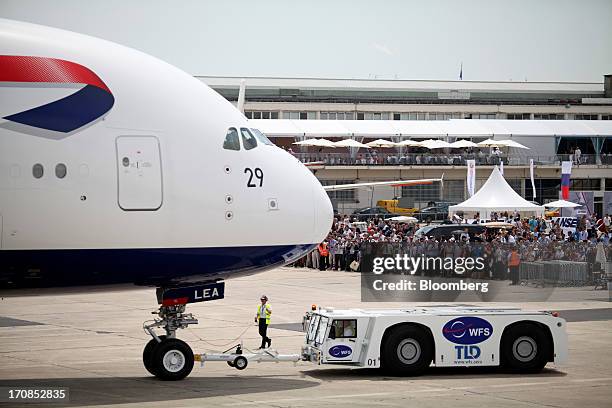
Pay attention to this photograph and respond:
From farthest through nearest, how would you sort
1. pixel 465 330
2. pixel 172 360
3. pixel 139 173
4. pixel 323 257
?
pixel 323 257
pixel 465 330
pixel 172 360
pixel 139 173

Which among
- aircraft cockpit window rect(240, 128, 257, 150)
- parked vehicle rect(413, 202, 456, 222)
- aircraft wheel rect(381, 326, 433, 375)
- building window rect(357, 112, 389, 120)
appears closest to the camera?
aircraft cockpit window rect(240, 128, 257, 150)

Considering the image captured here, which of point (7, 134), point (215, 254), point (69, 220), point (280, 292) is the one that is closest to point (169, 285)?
point (215, 254)

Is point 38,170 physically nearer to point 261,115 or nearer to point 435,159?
point 435,159

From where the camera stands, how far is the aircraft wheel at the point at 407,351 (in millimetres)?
22453

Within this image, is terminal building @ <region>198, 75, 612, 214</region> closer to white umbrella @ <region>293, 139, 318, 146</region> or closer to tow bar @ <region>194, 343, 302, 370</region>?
white umbrella @ <region>293, 139, 318, 146</region>

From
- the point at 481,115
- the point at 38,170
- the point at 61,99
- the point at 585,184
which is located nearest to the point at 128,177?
the point at 38,170

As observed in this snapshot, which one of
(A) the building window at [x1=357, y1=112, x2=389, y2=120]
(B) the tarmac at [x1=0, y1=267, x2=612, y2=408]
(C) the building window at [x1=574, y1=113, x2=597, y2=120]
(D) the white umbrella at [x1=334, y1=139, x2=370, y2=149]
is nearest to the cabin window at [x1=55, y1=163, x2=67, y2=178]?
(B) the tarmac at [x1=0, y1=267, x2=612, y2=408]

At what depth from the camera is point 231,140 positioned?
20.6 meters

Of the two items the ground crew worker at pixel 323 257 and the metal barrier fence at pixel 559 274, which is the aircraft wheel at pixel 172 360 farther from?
the ground crew worker at pixel 323 257

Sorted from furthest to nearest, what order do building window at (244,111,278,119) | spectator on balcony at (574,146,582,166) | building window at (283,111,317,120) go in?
1. building window at (283,111,317,120)
2. building window at (244,111,278,119)
3. spectator on balcony at (574,146,582,166)

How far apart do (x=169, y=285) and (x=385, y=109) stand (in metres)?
101

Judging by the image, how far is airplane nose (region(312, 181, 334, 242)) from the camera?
69.1 feet

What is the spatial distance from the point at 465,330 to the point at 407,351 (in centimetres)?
127

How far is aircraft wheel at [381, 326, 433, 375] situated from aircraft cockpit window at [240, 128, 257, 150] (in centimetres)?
483
